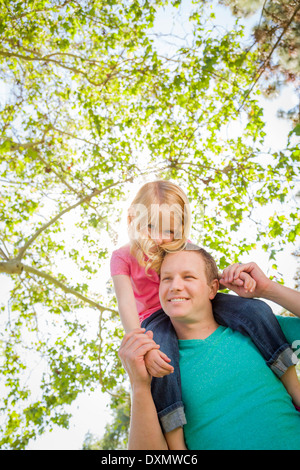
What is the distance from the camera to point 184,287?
180 centimetres

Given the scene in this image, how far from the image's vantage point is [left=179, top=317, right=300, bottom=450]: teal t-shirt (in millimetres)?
1325

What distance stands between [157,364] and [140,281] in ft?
4.43

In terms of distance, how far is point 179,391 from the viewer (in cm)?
150

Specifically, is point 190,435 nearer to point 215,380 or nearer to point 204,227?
point 215,380

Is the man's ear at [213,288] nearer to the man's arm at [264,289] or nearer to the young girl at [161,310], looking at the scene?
the young girl at [161,310]

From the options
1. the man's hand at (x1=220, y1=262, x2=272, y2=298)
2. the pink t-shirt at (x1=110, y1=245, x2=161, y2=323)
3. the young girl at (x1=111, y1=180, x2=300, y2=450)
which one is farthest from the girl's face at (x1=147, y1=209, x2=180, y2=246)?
the man's hand at (x1=220, y1=262, x2=272, y2=298)

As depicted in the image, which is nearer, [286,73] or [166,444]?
[166,444]

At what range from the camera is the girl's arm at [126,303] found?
2.22 m

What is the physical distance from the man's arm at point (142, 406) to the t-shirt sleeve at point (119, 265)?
1.26 metres

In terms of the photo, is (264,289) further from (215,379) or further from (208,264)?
(215,379)

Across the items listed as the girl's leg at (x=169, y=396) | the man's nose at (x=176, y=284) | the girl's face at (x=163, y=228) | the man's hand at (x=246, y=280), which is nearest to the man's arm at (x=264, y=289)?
the man's hand at (x=246, y=280)

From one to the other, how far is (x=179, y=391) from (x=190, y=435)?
7.9 inches

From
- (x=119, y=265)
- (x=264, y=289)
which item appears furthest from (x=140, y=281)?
(x=264, y=289)
